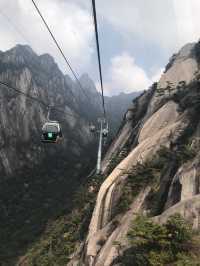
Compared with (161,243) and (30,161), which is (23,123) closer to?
(30,161)

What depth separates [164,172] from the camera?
24484 mm

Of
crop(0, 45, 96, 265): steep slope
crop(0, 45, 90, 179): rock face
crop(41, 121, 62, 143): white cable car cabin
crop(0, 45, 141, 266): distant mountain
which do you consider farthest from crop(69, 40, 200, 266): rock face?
crop(0, 45, 90, 179): rock face

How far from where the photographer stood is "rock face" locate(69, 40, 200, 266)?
18.8 metres

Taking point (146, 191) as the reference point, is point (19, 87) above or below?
above

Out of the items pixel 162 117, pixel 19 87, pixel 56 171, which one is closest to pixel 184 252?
pixel 162 117

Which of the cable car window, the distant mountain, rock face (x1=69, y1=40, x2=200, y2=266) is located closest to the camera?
rock face (x1=69, y1=40, x2=200, y2=266)

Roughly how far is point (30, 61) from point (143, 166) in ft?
452

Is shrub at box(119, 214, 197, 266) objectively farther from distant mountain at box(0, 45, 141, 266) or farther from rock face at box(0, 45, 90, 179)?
rock face at box(0, 45, 90, 179)

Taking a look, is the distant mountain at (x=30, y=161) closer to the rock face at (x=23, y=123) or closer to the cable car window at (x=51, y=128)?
the rock face at (x=23, y=123)

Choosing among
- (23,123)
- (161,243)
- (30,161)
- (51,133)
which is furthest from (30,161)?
(161,243)

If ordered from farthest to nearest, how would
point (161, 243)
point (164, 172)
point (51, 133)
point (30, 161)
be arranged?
point (30, 161) < point (164, 172) < point (51, 133) < point (161, 243)

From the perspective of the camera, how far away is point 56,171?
93.8 m

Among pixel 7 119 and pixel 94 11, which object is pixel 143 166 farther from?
→ pixel 7 119

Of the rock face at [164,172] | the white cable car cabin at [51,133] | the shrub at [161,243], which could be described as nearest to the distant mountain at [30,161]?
the rock face at [164,172]
